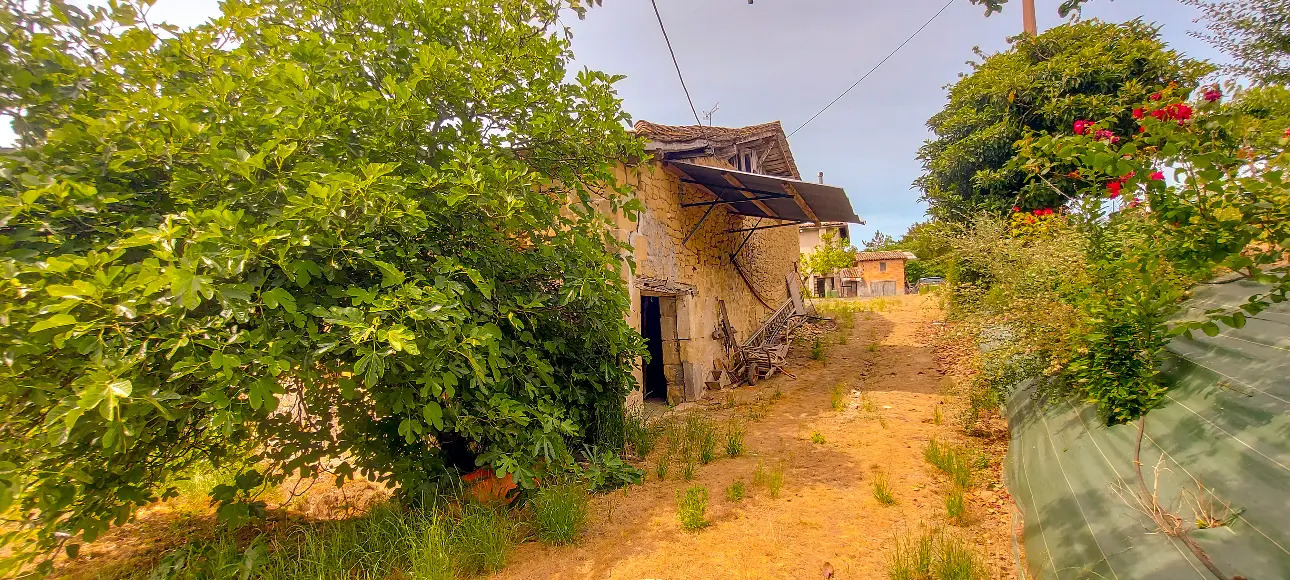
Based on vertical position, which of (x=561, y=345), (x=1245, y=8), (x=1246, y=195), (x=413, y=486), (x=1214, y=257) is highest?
(x=1245, y=8)

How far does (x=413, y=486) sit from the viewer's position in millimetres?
3326

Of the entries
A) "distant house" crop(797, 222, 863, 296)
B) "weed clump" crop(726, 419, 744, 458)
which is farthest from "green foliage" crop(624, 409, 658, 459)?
"distant house" crop(797, 222, 863, 296)

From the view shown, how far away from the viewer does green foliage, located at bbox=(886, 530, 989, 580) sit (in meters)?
2.51

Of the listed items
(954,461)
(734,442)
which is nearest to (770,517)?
(734,442)

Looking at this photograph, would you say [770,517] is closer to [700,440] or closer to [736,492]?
[736,492]

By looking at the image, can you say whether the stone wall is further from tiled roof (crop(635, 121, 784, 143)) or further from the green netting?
the green netting

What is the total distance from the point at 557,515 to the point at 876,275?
3003cm

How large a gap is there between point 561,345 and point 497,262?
851mm

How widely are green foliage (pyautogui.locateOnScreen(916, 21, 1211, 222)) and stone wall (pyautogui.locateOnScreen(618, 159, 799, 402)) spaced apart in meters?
3.96

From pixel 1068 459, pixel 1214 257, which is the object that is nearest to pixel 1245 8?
pixel 1068 459

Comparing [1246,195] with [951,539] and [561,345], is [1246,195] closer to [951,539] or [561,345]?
[951,539]

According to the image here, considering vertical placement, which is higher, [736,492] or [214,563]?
[214,563]

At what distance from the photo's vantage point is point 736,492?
3799 millimetres

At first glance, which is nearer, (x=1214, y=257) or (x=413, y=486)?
(x=1214, y=257)
